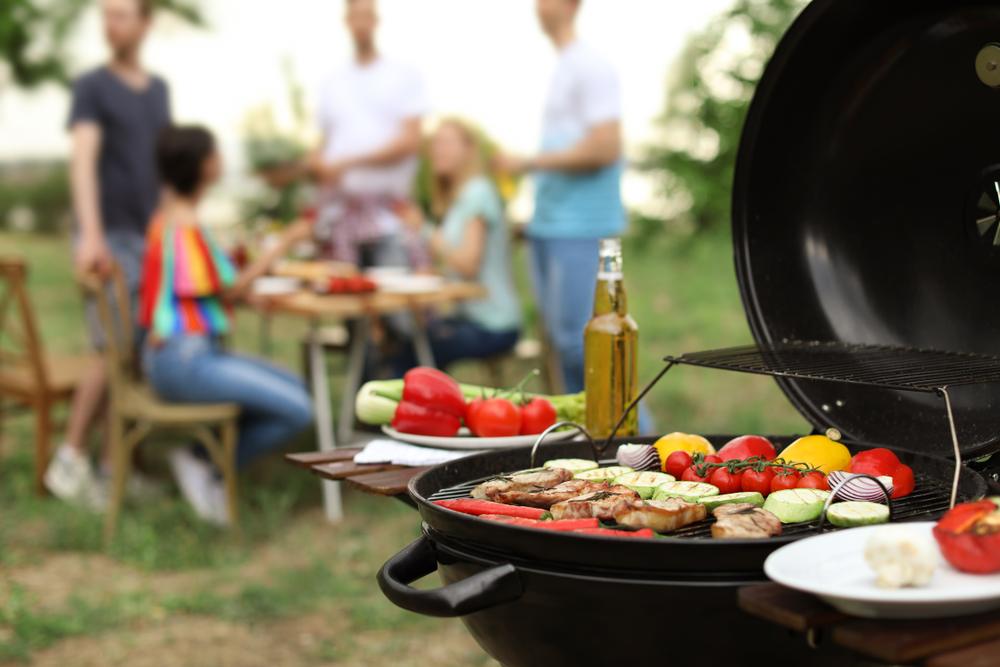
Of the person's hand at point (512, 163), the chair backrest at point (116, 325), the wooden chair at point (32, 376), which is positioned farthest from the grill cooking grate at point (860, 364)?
the wooden chair at point (32, 376)

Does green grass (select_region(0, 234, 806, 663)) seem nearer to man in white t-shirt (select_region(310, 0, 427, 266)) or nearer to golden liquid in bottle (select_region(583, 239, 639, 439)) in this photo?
man in white t-shirt (select_region(310, 0, 427, 266))

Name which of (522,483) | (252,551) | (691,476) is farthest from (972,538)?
(252,551)

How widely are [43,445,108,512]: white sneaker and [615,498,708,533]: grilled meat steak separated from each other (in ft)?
14.7

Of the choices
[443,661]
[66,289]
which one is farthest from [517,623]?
[66,289]

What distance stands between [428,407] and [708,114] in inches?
151

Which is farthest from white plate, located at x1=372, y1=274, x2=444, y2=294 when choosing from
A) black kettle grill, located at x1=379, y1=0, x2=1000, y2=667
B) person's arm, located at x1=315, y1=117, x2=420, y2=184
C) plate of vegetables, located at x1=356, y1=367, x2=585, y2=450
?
black kettle grill, located at x1=379, y1=0, x2=1000, y2=667

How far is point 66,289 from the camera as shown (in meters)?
12.7

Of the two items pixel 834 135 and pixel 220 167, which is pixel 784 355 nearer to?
pixel 834 135

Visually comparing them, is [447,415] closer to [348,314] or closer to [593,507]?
[593,507]

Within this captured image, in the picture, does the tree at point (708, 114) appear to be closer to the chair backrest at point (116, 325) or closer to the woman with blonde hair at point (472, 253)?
the woman with blonde hair at point (472, 253)

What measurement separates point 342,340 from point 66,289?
750 cm

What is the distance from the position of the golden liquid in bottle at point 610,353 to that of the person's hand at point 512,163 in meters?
2.85

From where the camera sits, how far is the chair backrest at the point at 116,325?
4773 mm

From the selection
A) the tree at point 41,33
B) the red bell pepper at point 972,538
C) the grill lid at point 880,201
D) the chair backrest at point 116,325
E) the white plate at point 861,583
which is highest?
the tree at point 41,33
